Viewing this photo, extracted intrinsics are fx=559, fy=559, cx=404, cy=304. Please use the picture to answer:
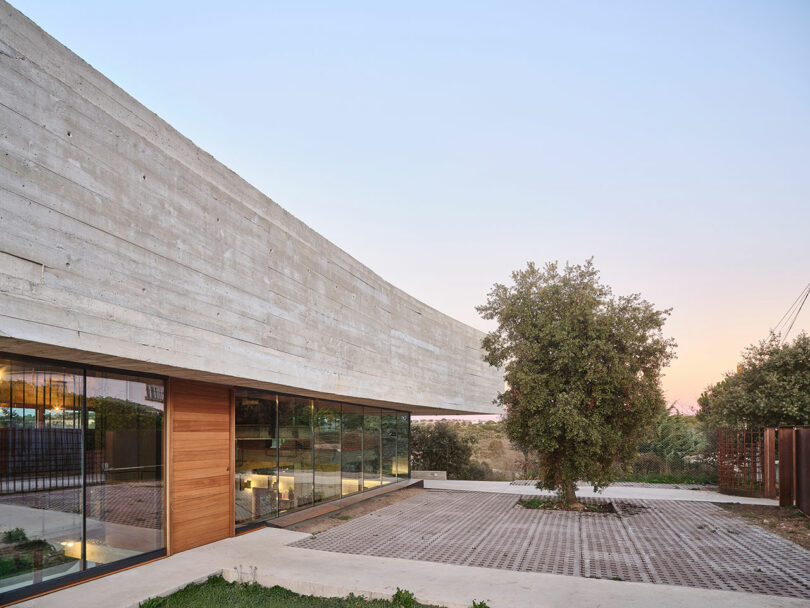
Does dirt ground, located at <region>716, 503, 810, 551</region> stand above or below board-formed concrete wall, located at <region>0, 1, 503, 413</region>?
below

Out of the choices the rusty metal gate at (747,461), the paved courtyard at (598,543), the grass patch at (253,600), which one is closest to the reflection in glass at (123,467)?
the grass patch at (253,600)

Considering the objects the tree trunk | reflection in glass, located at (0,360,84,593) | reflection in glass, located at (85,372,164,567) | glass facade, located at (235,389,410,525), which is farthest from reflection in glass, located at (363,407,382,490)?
reflection in glass, located at (0,360,84,593)

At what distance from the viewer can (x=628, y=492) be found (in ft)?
47.1

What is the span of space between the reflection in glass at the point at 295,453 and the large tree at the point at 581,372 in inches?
166

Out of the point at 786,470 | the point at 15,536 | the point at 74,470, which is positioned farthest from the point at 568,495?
the point at 15,536

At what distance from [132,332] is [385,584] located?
3620 mm

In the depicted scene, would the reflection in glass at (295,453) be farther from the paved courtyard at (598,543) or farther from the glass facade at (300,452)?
the paved courtyard at (598,543)

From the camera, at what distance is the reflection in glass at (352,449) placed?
→ 12398 mm

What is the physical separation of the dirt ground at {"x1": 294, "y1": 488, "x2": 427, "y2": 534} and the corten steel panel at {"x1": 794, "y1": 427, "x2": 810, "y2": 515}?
813 centimetres

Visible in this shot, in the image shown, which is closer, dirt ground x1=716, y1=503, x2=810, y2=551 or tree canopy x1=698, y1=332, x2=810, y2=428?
dirt ground x1=716, y1=503, x2=810, y2=551

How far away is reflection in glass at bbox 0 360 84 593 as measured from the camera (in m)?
4.97

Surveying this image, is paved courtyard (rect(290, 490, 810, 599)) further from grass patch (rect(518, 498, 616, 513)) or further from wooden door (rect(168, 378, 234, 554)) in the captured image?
wooden door (rect(168, 378, 234, 554))

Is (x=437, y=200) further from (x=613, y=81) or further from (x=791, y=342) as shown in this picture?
(x=791, y=342)

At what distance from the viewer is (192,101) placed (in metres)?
14.8
